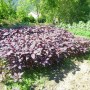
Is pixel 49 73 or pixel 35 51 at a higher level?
pixel 35 51

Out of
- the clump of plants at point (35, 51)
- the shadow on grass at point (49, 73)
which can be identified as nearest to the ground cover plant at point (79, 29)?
the clump of plants at point (35, 51)

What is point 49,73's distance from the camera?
630 centimetres

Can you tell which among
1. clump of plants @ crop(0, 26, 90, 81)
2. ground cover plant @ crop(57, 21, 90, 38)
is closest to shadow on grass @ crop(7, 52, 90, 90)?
clump of plants @ crop(0, 26, 90, 81)

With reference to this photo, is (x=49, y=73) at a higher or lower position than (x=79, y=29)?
lower

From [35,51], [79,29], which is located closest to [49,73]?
[35,51]

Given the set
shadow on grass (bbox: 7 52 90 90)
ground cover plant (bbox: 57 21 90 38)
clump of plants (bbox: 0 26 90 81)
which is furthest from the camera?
ground cover plant (bbox: 57 21 90 38)

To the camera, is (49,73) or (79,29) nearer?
(49,73)

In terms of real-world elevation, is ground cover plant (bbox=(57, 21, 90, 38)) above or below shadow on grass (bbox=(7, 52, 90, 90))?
above

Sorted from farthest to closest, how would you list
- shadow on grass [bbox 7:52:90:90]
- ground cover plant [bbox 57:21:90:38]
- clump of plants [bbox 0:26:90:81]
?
ground cover plant [bbox 57:21:90:38] < clump of plants [bbox 0:26:90:81] < shadow on grass [bbox 7:52:90:90]

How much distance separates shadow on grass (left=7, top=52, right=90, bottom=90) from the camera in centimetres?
588

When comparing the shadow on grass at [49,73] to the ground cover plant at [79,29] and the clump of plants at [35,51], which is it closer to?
the clump of plants at [35,51]

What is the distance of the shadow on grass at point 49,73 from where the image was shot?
588 cm

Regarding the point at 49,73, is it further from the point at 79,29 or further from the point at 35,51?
the point at 79,29

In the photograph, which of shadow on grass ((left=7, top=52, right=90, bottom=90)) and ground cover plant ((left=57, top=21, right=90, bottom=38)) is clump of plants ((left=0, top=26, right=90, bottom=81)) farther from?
ground cover plant ((left=57, top=21, right=90, bottom=38))
